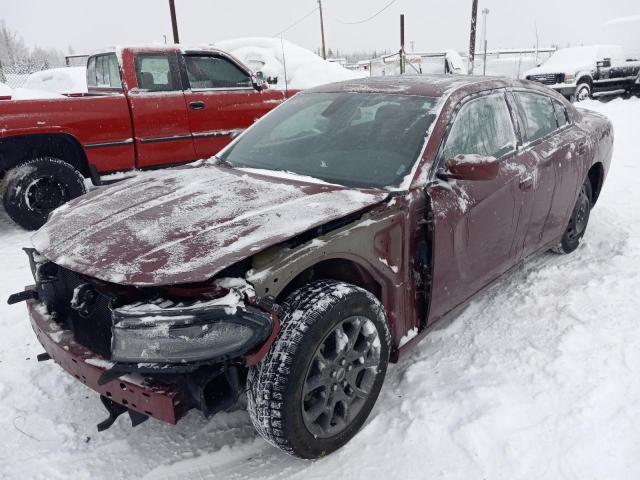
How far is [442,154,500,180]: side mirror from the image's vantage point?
2.70m

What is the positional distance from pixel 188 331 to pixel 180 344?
56mm

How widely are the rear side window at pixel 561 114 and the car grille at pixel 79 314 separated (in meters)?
3.50

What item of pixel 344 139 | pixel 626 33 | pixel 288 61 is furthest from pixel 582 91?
pixel 344 139

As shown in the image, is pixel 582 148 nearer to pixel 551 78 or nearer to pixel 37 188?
pixel 37 188

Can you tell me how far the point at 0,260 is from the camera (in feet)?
→ 15.7

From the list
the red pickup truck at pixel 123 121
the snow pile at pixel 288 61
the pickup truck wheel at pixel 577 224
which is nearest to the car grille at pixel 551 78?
the snow pile at pixel 288 61

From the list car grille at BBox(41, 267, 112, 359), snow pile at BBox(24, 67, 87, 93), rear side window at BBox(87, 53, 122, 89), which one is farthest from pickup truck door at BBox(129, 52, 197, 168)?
snow pile at BBox(24, 67, 87, 93)

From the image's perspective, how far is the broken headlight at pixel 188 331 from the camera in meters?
1.94

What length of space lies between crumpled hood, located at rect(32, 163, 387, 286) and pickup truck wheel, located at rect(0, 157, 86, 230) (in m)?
2.69

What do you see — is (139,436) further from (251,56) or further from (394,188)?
(251,56)

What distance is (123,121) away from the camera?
5.79 m

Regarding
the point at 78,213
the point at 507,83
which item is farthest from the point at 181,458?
the point at 507,83

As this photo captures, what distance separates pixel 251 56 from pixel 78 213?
11.8 meters

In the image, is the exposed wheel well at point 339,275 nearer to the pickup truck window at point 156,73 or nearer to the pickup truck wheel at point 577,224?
the pickup truck wheel at point 577,224
